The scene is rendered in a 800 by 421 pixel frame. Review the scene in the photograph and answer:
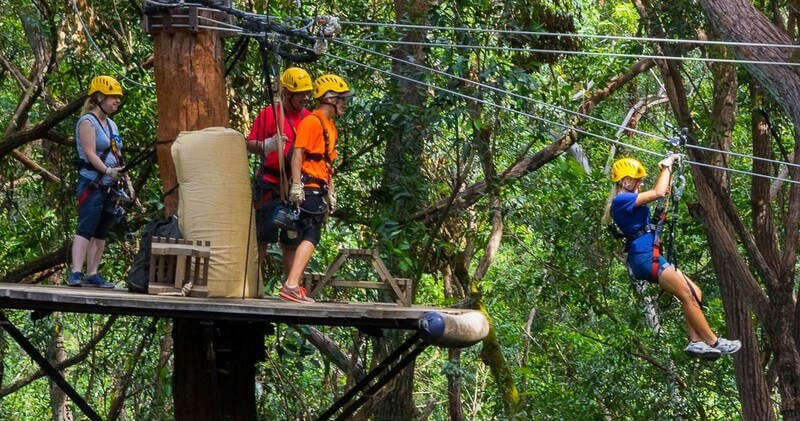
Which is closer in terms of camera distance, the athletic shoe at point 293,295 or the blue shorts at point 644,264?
the athletic shoe at point 293,295

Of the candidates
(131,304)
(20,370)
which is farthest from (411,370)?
(20,370)

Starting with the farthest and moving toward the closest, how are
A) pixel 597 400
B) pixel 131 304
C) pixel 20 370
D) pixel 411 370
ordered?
1. pixel 20 370
2. pixel 597 400
3. pixel 411 370
4. pixel 131 304

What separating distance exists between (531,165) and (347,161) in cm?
225

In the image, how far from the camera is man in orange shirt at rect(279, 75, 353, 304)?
646 centimetres

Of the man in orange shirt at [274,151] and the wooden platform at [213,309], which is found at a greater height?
the man in orange shirt at [274,151]

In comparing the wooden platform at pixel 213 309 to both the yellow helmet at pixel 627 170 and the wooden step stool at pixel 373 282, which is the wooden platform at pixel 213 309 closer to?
the wooden step stool at pixel 373 282

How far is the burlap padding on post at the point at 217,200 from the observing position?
20.9ft

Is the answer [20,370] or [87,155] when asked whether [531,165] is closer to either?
[87,155]

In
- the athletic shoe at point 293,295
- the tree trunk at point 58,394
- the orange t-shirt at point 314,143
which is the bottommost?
the tree trunk at point 58,394

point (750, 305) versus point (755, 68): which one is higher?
point (755, 68)

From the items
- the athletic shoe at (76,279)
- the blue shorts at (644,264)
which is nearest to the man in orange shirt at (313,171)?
the athletic shoe at (76,279)

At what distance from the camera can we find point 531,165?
11977mm

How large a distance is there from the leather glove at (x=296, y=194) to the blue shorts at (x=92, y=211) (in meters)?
1.66

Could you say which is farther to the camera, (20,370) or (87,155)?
(20,370)
